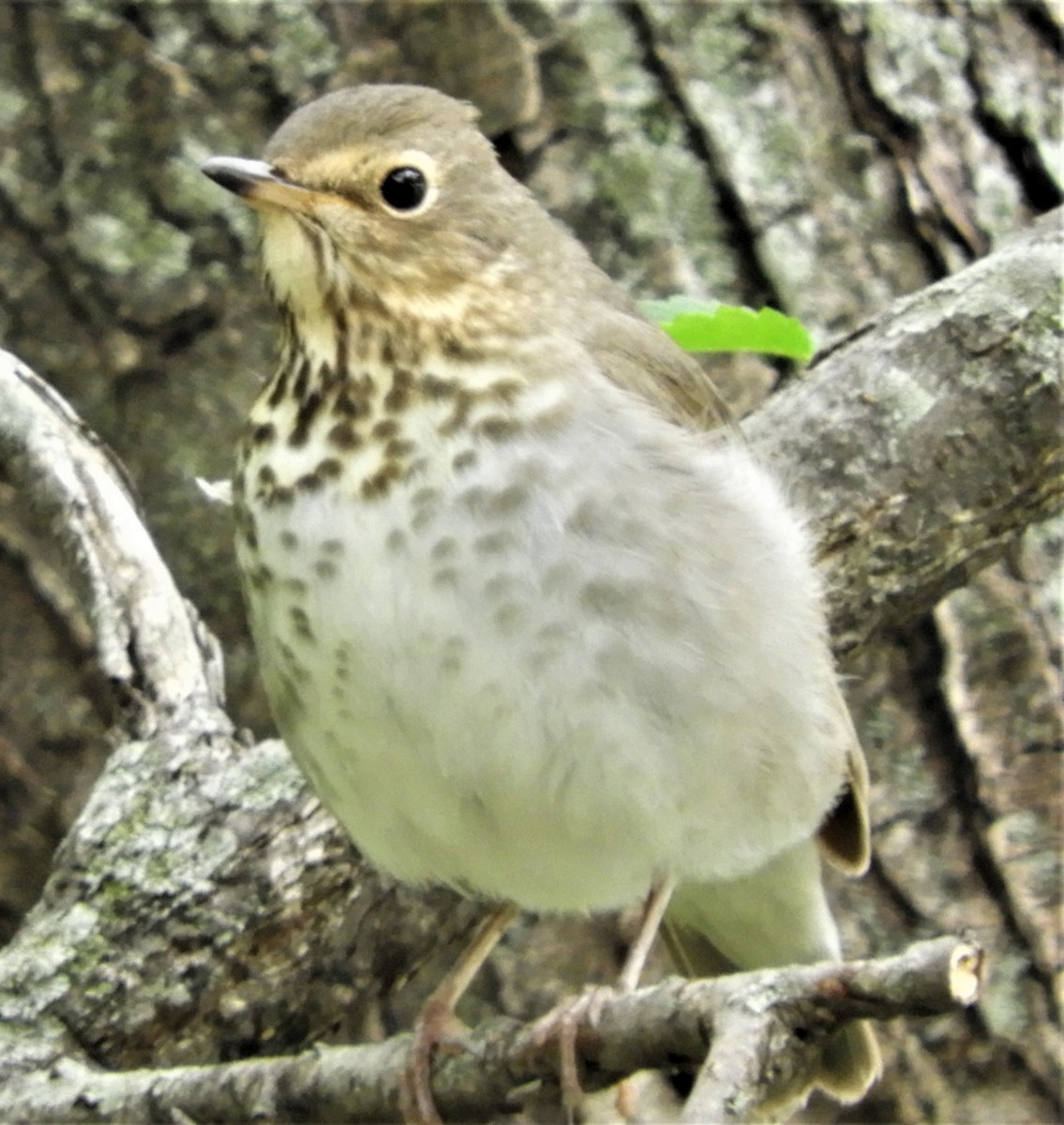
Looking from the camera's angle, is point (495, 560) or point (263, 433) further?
point (263, 433)

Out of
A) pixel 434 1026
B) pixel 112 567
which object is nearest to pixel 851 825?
pixel 434 1026

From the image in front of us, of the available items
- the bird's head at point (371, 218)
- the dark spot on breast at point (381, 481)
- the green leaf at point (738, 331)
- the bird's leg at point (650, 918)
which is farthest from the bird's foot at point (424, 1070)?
the green leaf at point (738, 331)

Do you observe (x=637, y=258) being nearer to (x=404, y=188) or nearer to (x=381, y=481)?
(x=404, y=188)

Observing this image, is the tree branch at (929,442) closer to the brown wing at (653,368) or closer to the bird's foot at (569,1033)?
the brown wing at (653,368)

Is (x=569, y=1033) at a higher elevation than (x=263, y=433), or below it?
below

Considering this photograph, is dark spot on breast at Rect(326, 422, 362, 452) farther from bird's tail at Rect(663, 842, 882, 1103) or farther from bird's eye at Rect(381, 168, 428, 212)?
bird's tail at Rect(663, 842, 882, 1103)

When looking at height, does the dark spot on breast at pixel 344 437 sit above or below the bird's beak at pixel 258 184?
below

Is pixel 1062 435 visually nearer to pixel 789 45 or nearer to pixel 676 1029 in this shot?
pixel 789 45

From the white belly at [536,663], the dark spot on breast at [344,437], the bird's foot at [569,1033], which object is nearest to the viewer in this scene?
the bird's foot at [569,1033]
